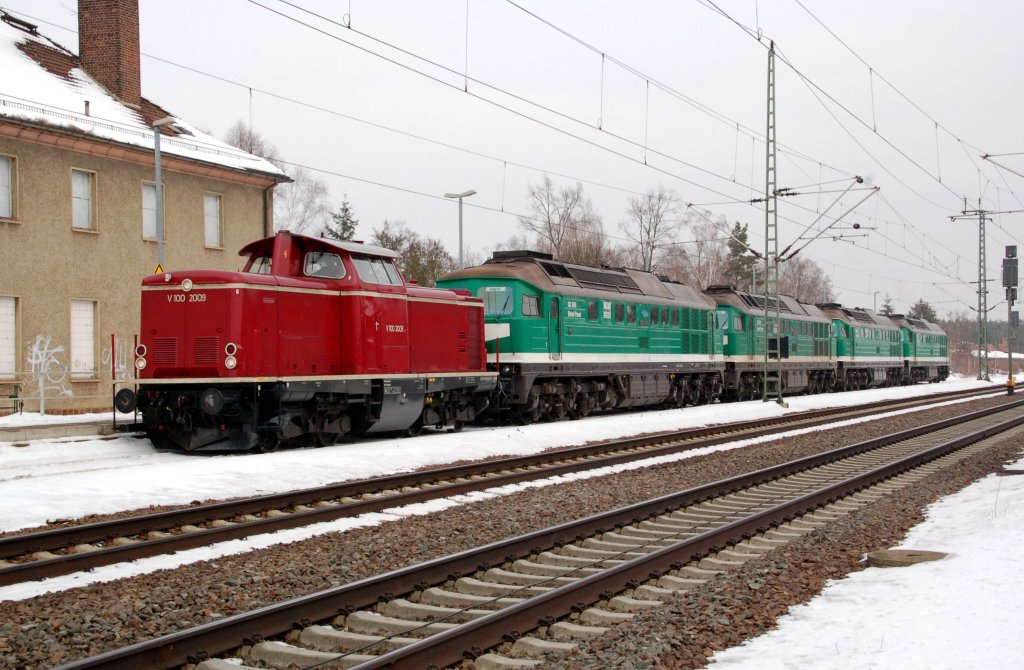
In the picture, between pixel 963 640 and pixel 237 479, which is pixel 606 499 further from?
pixel 963 640

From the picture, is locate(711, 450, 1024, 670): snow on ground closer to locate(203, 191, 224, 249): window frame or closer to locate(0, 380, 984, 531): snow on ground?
locate(0, 380, 984, 531): snow on ground

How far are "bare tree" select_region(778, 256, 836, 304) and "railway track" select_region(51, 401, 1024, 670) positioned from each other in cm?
8809

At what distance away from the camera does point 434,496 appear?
12016 mm

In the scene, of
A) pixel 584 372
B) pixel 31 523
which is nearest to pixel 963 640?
pixel 31 523

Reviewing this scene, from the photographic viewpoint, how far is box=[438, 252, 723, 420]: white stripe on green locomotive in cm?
2205

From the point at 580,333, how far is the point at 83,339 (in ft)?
42.2

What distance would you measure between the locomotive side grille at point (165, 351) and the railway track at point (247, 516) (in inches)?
203

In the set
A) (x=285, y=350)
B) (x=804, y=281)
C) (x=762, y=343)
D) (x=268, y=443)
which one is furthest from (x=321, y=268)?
(x=804, y=281)

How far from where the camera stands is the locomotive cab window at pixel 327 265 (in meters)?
17.0

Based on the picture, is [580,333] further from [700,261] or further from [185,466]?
[700,261]

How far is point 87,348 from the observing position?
24.7 metres

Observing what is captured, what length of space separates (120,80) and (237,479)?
1931 cm

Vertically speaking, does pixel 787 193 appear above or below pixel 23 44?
below

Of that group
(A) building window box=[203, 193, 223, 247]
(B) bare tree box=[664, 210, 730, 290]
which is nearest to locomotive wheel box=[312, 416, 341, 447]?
(A) building window box=[203, 193, 223, 247]
